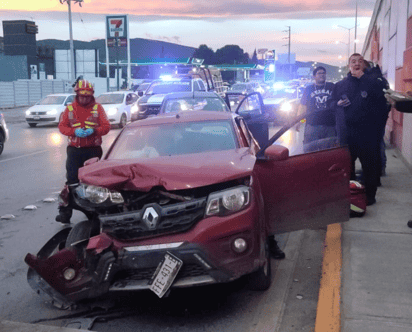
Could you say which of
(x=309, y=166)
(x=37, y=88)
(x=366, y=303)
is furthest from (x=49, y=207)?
(x=37, y=88)

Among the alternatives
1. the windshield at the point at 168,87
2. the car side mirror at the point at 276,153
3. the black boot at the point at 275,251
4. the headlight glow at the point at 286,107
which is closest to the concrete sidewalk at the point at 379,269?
the black boot at the point at 275,251

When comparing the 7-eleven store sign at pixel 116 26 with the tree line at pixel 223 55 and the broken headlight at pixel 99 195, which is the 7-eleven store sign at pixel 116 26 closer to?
the broken headlight at pixel 99 195

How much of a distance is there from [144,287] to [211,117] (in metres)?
2.48

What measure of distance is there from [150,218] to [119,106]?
2242 cm

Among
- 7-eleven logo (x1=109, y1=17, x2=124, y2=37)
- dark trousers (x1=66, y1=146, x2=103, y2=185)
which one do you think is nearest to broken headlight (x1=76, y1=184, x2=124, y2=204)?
dark trousers (x1=66, y1=146, x2=103, y2=185)

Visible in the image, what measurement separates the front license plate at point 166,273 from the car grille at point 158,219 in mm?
217

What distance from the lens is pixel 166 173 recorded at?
4.56 meters

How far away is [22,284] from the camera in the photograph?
5.48 m

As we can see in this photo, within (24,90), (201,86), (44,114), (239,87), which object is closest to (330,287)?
(201,86)

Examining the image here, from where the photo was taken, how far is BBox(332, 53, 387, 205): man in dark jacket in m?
7.55

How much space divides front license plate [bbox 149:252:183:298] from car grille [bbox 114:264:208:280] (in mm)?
64

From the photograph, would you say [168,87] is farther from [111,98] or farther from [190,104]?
[190,104]

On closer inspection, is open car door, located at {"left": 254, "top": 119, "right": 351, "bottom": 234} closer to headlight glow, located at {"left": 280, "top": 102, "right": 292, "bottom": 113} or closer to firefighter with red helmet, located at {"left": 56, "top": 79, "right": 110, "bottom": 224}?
firefighter with red helmet, located at {"left": 56, "top": 79, "right": 110, "bottom": 224}

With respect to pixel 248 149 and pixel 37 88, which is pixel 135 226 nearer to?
pixel 248 149
